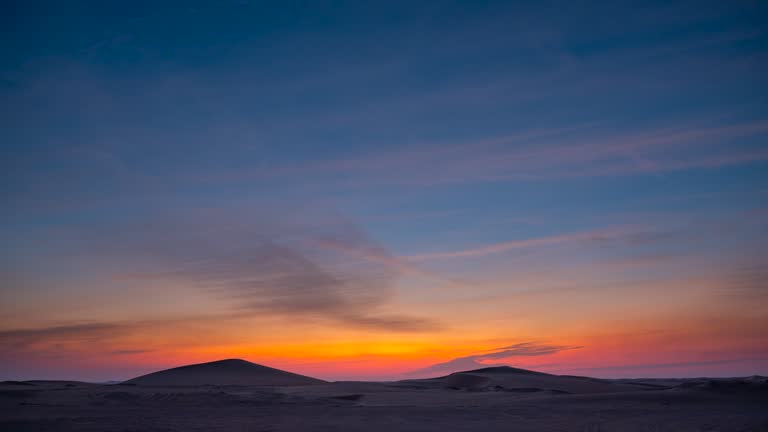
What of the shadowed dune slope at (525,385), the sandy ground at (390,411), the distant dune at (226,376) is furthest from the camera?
the distant dune at (226,376)

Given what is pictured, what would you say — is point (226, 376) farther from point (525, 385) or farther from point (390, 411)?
point (390, 411)

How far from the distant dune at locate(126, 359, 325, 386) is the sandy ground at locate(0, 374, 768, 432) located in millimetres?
6761

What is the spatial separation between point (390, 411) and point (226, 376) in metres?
13.3

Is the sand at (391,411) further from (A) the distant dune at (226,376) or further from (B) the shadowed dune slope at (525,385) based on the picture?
(A) the distant dune at (226,376)

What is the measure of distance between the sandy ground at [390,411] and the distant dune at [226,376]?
6761 mm

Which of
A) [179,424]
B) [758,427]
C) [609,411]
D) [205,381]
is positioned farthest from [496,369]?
[179,424]

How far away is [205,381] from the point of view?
803 inches

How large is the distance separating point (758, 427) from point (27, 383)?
19.2m

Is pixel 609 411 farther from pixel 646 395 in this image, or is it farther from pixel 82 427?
pixel 82 427

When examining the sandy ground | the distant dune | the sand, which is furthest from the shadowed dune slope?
the distant dune

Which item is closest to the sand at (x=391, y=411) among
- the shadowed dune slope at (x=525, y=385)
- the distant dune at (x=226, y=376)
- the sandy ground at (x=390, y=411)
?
the sandy ground at (x=390, y=411)

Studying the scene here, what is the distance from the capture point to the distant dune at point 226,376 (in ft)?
67.0

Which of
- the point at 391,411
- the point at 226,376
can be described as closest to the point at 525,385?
the point at 391,411

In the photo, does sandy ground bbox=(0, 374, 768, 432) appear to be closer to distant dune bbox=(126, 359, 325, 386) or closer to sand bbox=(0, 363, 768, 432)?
sand bbox=(0, 363, 768, 432)
